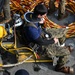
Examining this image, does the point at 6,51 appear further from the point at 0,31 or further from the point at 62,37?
the point at 62,37

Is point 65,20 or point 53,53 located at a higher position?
point 65,20

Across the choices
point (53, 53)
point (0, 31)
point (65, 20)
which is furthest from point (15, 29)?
point (65, 20)

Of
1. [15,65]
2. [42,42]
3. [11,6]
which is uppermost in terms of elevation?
[11,6]

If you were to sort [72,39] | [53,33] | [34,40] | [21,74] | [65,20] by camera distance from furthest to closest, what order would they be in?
[65,20], [72,39], [53,33], [34,40], [21,74]

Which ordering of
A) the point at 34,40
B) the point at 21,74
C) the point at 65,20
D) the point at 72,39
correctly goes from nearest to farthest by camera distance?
the point at 21,74 → the point at 34,40 → the point at 72,39 → the point at 65,20

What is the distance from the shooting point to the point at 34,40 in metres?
7.51

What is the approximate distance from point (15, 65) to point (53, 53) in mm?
955

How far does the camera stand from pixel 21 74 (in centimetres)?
702

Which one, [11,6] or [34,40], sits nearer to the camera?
[34,40]

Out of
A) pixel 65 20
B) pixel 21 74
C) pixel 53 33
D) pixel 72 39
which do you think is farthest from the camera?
pixel 65 20

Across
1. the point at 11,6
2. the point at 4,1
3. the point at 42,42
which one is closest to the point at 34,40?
the point at 42,42

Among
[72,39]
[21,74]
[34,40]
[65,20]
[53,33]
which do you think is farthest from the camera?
[65,20]

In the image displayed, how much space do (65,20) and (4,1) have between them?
6.75ft

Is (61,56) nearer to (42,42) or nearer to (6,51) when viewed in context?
(42,42)
